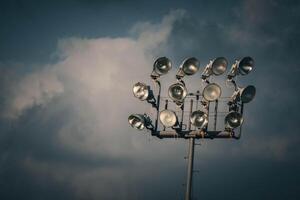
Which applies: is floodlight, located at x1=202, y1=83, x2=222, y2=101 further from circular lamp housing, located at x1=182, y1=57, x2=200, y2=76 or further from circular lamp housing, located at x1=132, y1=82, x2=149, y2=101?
circular lamp housing, located at x1=132, y1=82, x2=149, y2=101

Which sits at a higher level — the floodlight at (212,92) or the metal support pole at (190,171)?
the floodlight at (212,92)

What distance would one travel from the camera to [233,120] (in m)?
25.2

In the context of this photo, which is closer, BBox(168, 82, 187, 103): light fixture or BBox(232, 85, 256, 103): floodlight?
BBox(232, 85, 256, 103): floodlight

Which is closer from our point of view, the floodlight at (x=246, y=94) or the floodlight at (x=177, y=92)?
the floodlight at (x=246, y=94)

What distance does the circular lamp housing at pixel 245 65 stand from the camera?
2605 centimetres

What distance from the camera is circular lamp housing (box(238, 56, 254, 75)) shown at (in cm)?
2605

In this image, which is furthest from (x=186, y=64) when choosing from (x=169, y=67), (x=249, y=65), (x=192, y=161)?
(x=192, y=161)

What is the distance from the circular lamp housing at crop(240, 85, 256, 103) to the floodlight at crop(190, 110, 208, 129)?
6.32 feet

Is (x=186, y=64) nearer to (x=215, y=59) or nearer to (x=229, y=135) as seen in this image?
(x=215, y=59)

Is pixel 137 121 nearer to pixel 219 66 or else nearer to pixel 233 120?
pixel 233 120

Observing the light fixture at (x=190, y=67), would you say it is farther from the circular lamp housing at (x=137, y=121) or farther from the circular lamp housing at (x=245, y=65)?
the circular lamp housing at (x=137, y=121)

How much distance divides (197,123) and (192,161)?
1803mm

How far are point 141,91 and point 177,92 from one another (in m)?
1.80

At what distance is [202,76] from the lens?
1041 inches
